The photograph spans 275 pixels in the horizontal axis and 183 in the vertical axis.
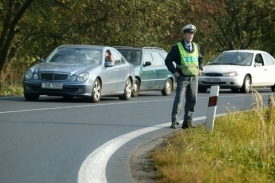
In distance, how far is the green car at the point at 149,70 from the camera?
1121 inches

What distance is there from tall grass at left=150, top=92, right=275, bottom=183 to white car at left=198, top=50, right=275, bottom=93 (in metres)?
18.0

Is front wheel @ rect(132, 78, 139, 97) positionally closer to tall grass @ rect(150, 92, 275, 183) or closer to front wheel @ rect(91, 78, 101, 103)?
front wheel @ rect(91, 78, 101, 103)

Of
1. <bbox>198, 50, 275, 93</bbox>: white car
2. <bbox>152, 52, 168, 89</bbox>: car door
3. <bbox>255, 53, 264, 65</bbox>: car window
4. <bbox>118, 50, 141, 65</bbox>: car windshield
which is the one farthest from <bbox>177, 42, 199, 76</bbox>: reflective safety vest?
<bbox>255, 53, 264, 65</bbox>: car window

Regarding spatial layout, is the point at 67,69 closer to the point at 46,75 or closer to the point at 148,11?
the point at 46,75

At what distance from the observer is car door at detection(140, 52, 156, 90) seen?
28547mm

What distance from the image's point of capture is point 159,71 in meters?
29.9

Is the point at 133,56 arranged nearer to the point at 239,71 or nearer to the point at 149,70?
the point at 149,70

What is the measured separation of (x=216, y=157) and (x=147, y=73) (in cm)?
1831

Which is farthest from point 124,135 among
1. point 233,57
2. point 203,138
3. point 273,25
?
point 273,25

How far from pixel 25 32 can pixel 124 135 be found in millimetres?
24278

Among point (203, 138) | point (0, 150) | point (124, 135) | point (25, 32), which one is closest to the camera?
point (0, 150)

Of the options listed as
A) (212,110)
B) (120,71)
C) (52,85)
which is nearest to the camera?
(212,110)

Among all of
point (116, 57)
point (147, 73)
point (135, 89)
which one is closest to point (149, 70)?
point (147, 73)

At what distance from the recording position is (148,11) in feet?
114
